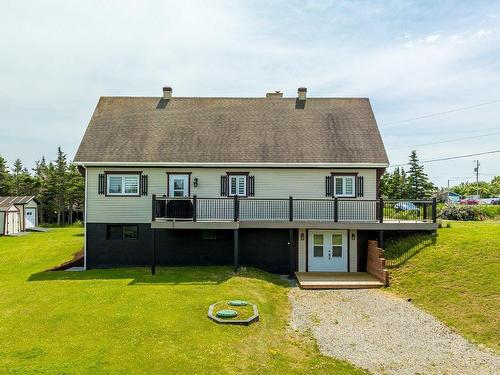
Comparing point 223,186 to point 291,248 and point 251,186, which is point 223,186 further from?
point 291,248

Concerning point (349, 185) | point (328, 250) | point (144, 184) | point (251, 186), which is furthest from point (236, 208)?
point (349, 185)

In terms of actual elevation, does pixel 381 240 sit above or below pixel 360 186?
below

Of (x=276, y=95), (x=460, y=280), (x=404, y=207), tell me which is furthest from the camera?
(x=276, y=95)

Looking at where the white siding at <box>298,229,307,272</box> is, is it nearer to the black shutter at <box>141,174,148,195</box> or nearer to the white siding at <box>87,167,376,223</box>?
the white siding at <box>87,167,376,223</box>

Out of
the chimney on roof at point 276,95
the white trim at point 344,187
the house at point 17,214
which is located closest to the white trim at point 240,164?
the white trim at point 344,187

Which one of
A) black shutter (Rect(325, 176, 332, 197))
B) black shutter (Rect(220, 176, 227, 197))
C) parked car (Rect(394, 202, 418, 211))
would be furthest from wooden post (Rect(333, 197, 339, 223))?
black shutter (Rect(220, 176, 227, 197))

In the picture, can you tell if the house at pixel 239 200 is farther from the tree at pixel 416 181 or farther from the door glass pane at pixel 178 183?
the tree at pixel 416 181
